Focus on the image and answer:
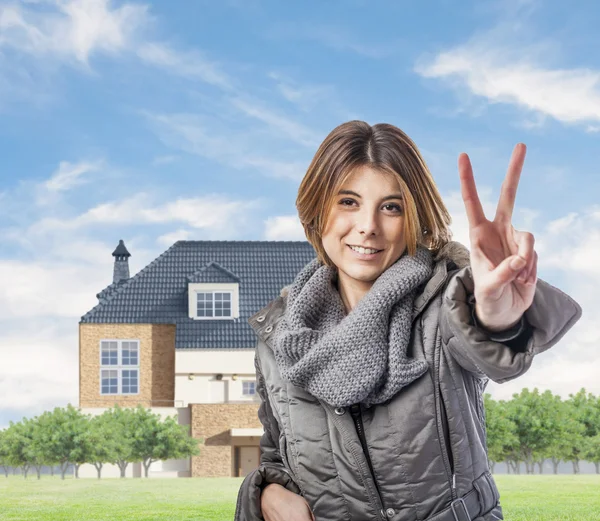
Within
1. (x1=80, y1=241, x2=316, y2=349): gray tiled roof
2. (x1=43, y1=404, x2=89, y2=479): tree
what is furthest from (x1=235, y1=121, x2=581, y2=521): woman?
(x1=80, y1=241, x2=316, y2=349): gray tiled roof

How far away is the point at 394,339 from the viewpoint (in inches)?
80.0

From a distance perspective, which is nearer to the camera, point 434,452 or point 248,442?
point 434,452

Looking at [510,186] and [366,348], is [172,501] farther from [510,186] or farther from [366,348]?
[510,186]

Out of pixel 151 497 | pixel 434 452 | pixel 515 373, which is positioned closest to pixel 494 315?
pixel 515 373

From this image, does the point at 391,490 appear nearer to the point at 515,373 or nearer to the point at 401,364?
the point at 401,364

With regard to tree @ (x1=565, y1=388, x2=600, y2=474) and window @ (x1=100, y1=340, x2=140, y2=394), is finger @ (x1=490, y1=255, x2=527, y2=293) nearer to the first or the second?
tree @ (x1=565, y1=388, x2=600, y2=474)

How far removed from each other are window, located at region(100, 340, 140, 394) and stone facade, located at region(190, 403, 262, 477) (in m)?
1.80

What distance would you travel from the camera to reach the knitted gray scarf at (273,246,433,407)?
200 cm

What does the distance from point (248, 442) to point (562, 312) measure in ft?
49.0

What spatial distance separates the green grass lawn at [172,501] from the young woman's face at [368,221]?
4.55 m

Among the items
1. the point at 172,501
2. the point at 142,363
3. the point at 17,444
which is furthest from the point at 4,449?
the point at 172,501

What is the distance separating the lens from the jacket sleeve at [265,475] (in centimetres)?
239

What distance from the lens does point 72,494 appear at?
30.0 ft

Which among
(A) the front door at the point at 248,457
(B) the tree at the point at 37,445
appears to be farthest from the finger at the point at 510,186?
(A) the front door at the point at 248,457
